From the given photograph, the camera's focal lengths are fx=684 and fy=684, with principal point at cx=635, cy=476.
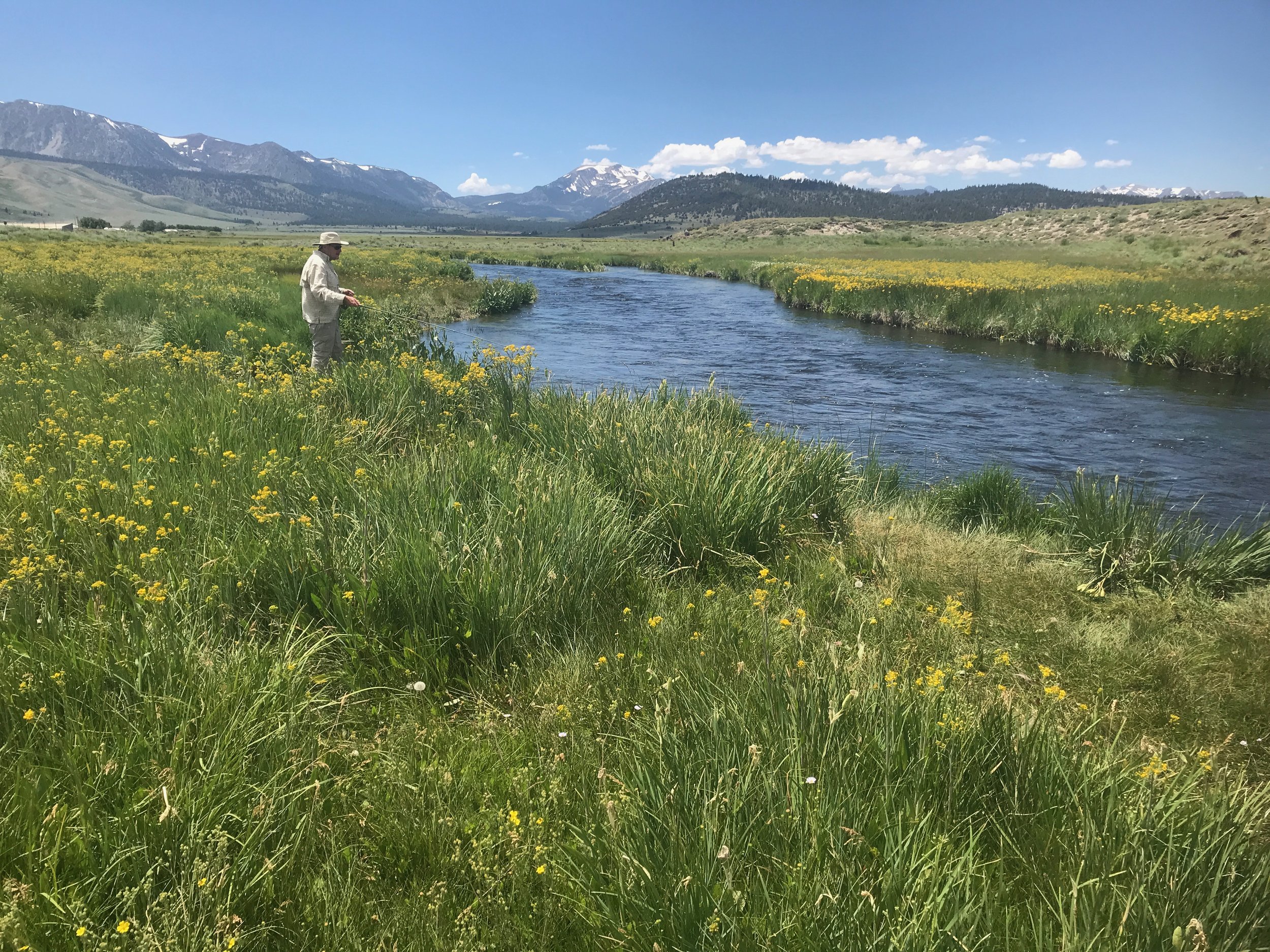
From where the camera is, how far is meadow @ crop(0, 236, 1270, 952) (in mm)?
2059

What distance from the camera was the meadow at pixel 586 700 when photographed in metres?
2.06

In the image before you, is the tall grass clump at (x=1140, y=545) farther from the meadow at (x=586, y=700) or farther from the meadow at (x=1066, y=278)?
the meadow at (x=1066, y=278)

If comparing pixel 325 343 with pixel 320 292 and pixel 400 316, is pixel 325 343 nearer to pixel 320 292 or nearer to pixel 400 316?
pixel 320 292

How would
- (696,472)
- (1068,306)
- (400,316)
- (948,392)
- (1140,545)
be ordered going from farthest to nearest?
(1068,306)
(948,392)
(400,316)
(1140,545)
(696,472)

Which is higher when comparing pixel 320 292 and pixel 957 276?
pixel 957 276

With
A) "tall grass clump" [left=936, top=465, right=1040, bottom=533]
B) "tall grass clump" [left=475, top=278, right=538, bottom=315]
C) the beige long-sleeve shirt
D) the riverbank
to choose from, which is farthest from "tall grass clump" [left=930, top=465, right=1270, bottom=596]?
"tall grass clump" [left=475, top=278, right=538, bottom=315]

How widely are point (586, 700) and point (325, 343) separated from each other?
7749 mm

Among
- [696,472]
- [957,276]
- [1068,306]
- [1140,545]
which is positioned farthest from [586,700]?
[957,276]

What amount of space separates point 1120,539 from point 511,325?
21.7 m

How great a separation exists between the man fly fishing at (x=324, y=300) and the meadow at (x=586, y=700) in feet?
7.41

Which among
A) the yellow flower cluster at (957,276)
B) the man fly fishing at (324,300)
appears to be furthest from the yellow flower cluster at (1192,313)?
the man fly fishing at (324,300)

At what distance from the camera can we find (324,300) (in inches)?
345

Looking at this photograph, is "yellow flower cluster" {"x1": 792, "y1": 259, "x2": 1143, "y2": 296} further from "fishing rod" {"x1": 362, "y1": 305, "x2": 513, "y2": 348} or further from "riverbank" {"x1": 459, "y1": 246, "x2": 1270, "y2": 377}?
"fishing rod" {"x1": 362, "y1": 305, "x2": 513, "y2": 348}

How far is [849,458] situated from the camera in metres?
7.18
